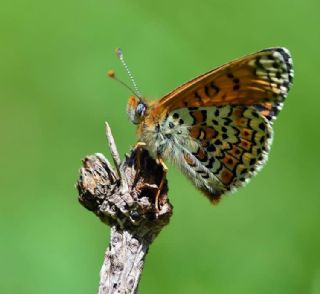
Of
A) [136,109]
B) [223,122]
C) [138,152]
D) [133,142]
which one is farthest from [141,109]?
[133,142]

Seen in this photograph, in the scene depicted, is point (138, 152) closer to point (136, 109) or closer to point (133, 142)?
point (136, 109)

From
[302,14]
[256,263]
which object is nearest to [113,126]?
[256,263]

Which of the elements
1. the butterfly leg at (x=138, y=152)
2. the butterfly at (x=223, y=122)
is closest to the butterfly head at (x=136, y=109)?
the butterfly at (x=223, y=122)

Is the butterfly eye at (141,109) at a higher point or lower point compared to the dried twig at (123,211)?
higher

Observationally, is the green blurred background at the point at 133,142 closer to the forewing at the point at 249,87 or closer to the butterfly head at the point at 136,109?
the butterfly head at the point at 136,109

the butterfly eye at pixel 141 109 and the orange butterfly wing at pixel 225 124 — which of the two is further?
the butterfly eye at pixel 141 109

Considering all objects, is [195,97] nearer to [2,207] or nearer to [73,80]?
[2,207]
